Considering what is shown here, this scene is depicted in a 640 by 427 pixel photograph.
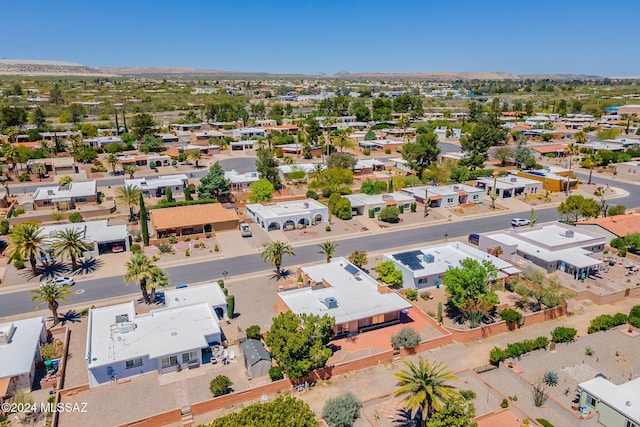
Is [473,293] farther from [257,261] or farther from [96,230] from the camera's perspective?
[96,230]

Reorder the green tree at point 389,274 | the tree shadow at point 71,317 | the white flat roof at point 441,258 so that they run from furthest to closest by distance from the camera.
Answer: the white flat roof at point 441,258
the green tree at point 389,274
the tree shadow at point 71,317

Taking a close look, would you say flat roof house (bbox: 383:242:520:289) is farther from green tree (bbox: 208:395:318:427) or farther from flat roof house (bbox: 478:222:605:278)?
green tree (bbox: 208:395:318:427)

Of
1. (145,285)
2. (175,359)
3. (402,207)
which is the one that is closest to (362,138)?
(402,207)

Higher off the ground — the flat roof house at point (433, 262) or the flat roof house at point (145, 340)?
the flat roof house at point (433, 262)

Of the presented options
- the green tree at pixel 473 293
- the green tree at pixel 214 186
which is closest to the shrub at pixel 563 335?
the green tree at pixel 473 293

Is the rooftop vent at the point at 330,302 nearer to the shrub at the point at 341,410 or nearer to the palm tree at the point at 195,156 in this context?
the shrub at the point at 341,410

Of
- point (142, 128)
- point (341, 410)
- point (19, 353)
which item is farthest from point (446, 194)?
point (142, 128)

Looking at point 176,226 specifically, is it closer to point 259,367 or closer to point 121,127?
point 259,367

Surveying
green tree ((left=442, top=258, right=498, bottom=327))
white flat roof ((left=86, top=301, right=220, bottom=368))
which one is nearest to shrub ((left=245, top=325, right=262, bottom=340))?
white flat roof ((left=86, top=301, right=220, bottom=368))
